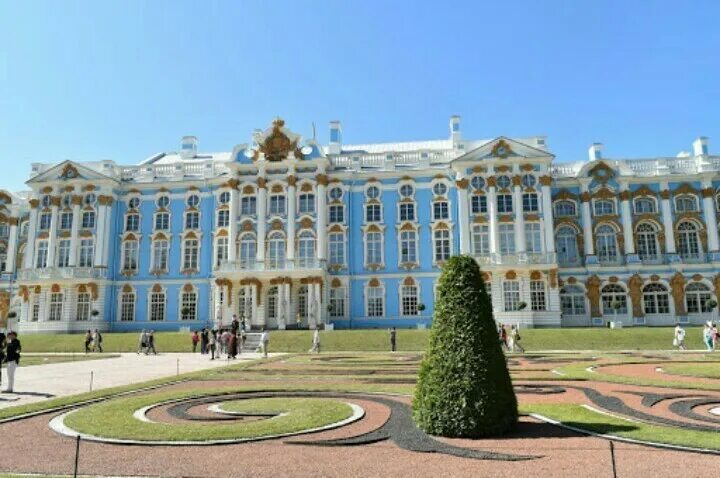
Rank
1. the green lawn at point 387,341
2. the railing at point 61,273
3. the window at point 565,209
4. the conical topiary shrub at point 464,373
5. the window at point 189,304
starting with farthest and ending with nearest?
the window at point 189,304
the railing at point 61,273
the window at point 565,209
the green lawn at point 387,341
the conical topiary shrub at point 464,373

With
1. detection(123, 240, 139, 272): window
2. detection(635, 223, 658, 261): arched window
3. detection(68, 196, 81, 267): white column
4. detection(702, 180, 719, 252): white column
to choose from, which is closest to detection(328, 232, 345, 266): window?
detection(123, 240, 139, 272): window

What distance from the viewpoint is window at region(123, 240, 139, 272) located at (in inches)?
1991

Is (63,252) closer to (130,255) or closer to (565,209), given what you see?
(130,255)

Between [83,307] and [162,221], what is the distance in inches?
407

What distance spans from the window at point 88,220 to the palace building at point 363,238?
27 centimetres

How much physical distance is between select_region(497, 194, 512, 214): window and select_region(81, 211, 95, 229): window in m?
37.1

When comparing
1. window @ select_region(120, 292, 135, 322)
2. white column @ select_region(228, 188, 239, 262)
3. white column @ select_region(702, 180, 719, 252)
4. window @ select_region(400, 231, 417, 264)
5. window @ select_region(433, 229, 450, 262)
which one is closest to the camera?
white column @ select_region(702, 180, 719, 252)

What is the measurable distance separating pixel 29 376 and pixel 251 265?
26803 mm

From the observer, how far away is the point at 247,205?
48.9m

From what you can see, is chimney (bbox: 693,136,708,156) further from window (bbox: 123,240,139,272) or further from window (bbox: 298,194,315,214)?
window (bbox: 123,240,139,272)

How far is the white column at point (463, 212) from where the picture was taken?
45.7 metres

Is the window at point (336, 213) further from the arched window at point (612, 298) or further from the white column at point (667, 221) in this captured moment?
the white column at point (667, 221)

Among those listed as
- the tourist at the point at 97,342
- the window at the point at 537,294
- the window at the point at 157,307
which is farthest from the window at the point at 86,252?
the window at the point at 537,294

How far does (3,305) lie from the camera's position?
53250mm
